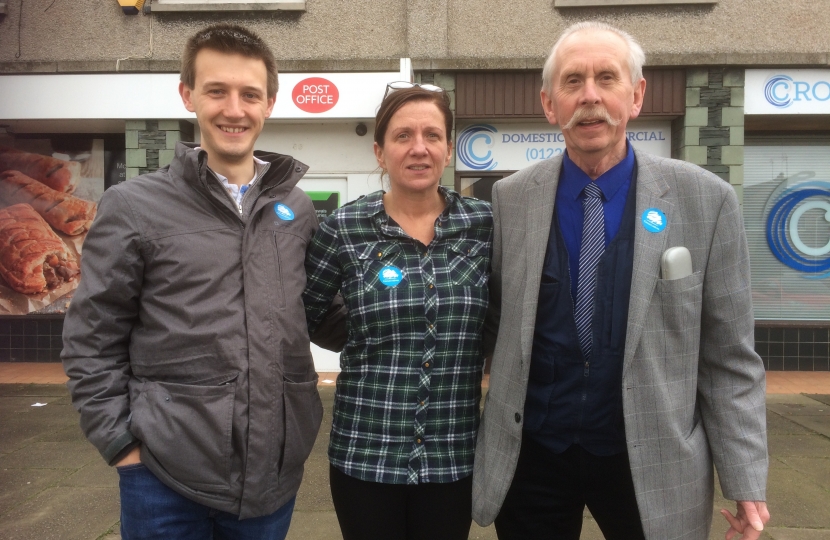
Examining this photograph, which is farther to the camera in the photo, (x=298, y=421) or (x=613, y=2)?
(x=613, y=2)

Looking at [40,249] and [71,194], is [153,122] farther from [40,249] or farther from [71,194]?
[40,249]

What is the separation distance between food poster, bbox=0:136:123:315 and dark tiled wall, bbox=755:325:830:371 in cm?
873

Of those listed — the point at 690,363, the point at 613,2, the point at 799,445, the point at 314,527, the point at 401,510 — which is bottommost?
the point at 314,527

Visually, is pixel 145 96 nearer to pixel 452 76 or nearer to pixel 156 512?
pixel 452 76

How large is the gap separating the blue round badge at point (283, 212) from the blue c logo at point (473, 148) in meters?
5.87

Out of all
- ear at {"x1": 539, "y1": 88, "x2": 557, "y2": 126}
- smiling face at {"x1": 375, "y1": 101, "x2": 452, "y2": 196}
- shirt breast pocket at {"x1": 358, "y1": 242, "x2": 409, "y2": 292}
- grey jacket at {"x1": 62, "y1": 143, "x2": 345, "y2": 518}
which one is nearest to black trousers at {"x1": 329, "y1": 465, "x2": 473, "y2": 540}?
grey jacket at {"x1": 62, "y1": 143, "x2": 345, "y2": 518}

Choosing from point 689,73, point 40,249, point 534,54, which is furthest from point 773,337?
point 40,249

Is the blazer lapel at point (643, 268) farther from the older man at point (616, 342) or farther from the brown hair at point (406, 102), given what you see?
the brown hair at point (406, 102)

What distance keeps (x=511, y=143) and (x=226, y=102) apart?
20.3ft

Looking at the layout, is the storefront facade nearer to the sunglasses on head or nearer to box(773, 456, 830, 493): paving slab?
box(773, 456, 830, 493): paving slab

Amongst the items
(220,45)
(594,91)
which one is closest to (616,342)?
(594,91)

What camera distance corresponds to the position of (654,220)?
6.49ft

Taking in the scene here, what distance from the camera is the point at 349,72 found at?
7.45 m

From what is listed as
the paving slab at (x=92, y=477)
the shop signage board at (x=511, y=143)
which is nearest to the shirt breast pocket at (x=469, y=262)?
the paving slab at (x=92, y=477)
